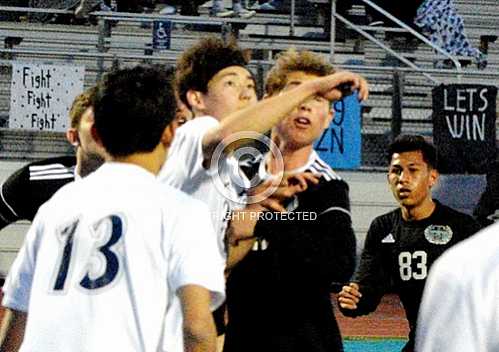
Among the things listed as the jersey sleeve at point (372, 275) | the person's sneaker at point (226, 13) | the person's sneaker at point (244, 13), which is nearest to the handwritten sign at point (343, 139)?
the person's sneaker at point (244, 13)

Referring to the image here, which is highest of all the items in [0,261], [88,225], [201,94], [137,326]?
[201,94]

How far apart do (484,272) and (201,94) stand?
9.17ft

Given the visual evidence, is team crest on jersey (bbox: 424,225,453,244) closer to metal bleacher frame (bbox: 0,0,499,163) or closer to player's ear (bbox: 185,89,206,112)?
player's ear (bbox: 185,89,206,112)

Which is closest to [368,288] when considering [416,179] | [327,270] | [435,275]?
[416,179]

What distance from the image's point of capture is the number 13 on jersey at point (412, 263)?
6031 millimetres

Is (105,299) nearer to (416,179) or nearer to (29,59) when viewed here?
(416,179)

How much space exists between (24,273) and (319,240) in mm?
1241

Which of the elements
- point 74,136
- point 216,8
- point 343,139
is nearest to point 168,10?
point 216,8

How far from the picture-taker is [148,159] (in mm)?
3291

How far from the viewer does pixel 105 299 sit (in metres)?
3.16

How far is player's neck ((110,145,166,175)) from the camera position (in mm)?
3271

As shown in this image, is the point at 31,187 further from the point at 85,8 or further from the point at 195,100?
the point at 85,8

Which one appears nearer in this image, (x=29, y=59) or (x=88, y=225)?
(x=88, y=225)

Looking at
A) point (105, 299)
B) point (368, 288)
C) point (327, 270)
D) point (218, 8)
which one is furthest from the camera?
point (218, 8)
